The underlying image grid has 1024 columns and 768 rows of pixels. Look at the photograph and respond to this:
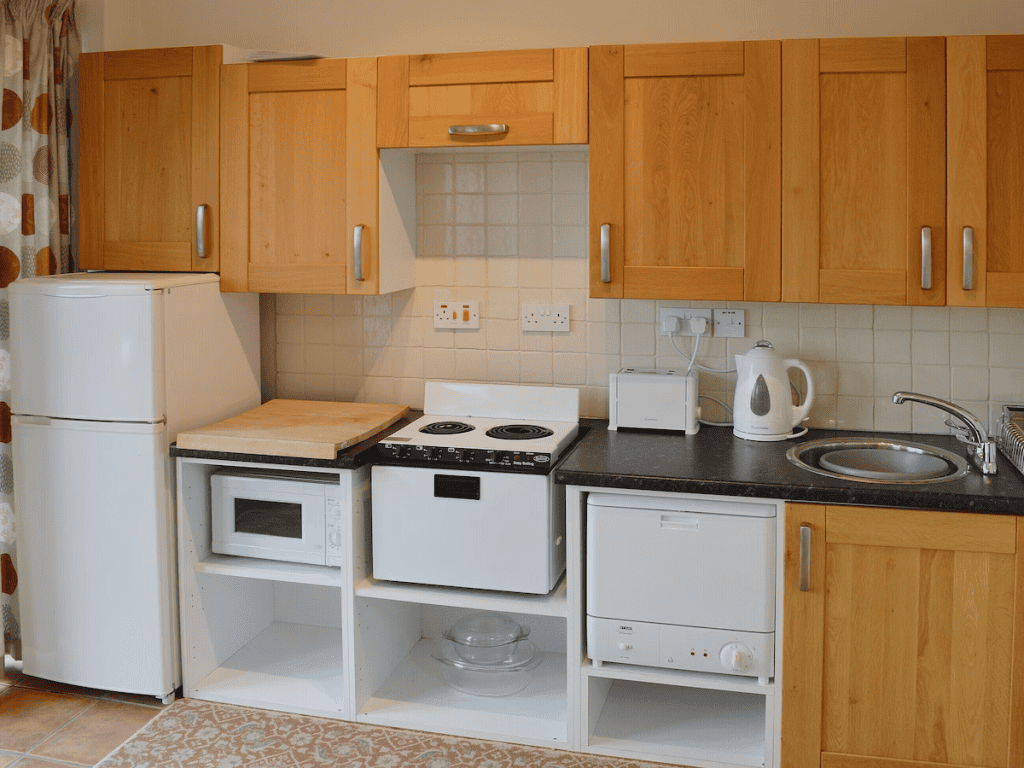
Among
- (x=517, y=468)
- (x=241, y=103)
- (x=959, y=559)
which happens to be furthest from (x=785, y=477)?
(x=241, y=103)

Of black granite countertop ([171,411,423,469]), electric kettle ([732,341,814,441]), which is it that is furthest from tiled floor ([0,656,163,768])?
electric kettle ([732,341,814,441])

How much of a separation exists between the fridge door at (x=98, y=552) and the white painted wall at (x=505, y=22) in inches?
54.3

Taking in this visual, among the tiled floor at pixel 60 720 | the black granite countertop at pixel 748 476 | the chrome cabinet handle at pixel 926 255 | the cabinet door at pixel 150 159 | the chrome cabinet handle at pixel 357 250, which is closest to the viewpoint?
the black granite countertop at pixel 748 476

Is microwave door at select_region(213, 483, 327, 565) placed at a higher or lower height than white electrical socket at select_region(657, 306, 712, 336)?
lower

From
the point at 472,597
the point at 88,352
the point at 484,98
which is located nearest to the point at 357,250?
the point at 484,98

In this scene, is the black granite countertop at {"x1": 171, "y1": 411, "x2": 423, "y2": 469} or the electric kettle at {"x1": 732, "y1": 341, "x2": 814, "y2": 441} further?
the electric kettle at {"x1": 732, "y1": 341, "x2": 814, "y2": 441}

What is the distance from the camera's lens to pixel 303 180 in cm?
296

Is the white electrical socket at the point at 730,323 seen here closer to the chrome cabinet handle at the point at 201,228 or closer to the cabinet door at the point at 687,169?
the cabinet door at the point at 687,169

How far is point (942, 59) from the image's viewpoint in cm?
254

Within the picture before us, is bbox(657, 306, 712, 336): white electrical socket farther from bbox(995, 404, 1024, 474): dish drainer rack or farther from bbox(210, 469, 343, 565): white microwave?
bbox(210, 469, 343, 565): white microwave

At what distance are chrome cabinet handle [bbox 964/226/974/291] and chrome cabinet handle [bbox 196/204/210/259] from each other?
214cm

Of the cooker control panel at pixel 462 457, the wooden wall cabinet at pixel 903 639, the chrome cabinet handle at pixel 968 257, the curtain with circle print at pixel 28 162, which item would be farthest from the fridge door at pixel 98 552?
the chrome cabinet handle at pixel 968 257

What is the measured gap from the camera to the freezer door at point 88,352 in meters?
2.77

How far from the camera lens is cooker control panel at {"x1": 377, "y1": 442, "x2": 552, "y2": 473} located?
2.63 metres
